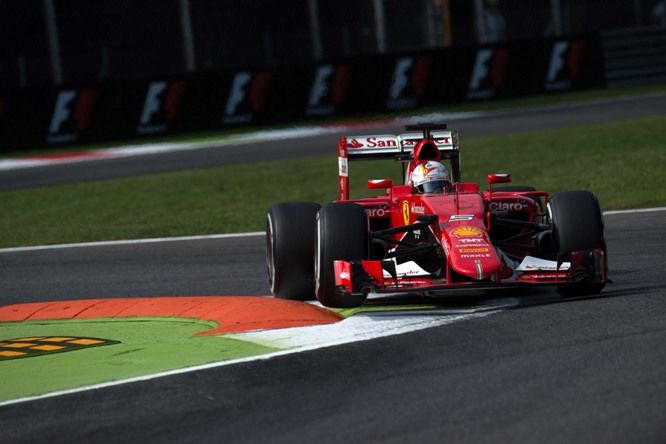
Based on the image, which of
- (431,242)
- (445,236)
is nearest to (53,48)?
(431,242)

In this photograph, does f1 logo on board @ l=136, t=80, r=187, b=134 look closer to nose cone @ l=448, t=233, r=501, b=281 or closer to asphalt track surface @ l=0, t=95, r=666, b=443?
nose cone @ l=448, t=233, r=501, b=281

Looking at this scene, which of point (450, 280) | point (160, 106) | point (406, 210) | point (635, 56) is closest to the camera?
point (450, 280)

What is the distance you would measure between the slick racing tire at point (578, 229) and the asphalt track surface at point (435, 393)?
252 mm

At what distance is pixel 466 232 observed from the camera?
8.06m

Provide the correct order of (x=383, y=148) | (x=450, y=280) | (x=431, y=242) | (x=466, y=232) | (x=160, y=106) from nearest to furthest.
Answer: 1. (x=450, y=280)
2. (x=466, y=232)
3. (x=431, y=242)
4. (x=383, y=148)
5. (x=160, y=106)

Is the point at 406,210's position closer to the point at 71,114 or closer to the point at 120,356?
the point at 120,356

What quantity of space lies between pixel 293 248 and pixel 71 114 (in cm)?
1635

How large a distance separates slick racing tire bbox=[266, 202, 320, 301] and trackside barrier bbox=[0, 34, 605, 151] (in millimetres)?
15939

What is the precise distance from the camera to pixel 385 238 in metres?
8.79

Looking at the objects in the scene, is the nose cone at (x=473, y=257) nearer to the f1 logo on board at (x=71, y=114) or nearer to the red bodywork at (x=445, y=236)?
the red bodywork at (x=445, y=236)

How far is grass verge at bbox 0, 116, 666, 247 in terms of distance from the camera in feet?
47.6

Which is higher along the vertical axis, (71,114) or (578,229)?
(71,114)

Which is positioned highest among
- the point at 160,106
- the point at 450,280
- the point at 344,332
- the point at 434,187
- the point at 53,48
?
the point at 53,48

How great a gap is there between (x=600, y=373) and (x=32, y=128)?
19559 mm
